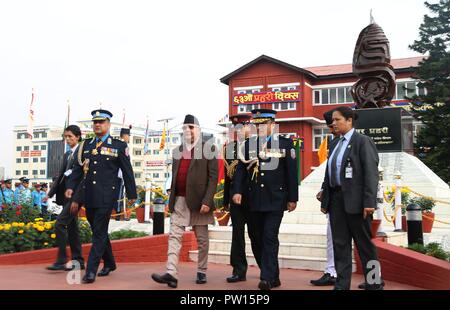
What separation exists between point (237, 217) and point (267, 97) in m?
39.6

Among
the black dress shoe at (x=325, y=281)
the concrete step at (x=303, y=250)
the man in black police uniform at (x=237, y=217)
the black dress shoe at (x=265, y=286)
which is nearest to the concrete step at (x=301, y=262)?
the concrete step at (x=303, y=250)

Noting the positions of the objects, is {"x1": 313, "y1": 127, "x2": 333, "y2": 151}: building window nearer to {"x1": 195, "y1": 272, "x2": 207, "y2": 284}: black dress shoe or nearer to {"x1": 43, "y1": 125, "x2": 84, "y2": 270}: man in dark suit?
{"x1": 43, "y1": 125, "x2": 84, "y2": 270}: man in dark suit

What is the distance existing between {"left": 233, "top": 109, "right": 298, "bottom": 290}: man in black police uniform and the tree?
2640cm

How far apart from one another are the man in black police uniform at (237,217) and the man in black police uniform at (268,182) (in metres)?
0.17

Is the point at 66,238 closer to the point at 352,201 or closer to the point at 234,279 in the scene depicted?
the point at 234,279

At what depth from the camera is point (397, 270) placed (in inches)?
227

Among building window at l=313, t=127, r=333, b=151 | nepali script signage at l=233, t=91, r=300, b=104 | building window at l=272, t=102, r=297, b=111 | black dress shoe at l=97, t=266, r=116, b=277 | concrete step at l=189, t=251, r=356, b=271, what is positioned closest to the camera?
black dress shoe at l=97, t=266, r=116, b=277

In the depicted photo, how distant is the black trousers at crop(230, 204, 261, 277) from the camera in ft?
19.3

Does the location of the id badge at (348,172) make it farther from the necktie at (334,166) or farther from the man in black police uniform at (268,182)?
the man in black police uniform at (268,182)

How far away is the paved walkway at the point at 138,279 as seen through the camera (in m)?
5.34

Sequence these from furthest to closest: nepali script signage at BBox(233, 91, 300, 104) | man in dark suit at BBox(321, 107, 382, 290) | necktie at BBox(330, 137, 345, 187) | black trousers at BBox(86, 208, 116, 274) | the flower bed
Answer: nepali script signage at BBox(233, 91, 300, 104) < the flower bed < black trousers at BBox(86, 208, 116, 274) < necktie at BBox(330, 137, 345, 187) < man in dark suit at BBox(321, 107, 382, 290)

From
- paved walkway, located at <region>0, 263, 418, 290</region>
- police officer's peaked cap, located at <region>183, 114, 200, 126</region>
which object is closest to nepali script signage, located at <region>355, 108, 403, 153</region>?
paved walkway, located at <region>0, 263, 418, 290</region>
